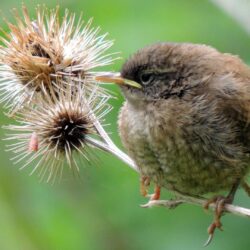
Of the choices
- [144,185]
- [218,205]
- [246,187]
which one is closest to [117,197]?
[144,185]

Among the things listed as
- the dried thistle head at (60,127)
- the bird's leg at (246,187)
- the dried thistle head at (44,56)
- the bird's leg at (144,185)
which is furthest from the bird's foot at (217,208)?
the dried thistle head at (44,56)

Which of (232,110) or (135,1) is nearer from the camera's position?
(232,110)

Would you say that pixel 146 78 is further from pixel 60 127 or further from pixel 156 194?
pixel 156 194

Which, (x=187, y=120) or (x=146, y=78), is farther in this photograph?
(x=146, y=78)

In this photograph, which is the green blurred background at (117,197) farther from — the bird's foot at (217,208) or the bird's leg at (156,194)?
the bird's foot at (217,208)

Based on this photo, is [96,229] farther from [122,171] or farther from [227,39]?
[227,39]

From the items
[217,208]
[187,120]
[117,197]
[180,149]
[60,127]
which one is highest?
[187,120]

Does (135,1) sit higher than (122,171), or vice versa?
(135,1)

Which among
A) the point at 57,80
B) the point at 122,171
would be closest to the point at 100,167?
the point at 122,171
